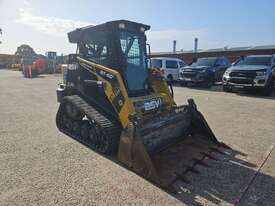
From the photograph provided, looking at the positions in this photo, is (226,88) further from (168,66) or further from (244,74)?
(168,66)

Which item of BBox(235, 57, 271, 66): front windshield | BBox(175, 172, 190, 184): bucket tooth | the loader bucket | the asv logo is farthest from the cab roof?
BBox(235, 57, 271, 66): front windshield

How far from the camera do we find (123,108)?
16.4 feet

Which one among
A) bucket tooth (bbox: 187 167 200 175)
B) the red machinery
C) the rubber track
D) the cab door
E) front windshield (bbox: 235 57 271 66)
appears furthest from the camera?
the red machinery

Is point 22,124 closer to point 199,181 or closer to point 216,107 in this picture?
point 199,181

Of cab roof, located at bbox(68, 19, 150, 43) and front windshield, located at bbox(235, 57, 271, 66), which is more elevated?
cab roof, located at bbox(68, 19, 150, 43)

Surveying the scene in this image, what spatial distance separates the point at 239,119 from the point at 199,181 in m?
4.63

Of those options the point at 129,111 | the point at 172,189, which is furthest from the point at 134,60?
the point at 172,189

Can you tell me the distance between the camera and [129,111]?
4898 mm

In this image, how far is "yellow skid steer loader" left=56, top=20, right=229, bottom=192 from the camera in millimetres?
4508

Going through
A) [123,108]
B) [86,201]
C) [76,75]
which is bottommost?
[86,201]

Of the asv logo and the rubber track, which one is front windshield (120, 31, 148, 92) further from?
the rubber track

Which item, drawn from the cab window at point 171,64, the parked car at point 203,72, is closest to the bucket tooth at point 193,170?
the parked car at point 203,72

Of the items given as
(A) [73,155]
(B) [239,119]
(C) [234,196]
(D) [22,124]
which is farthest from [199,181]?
(D) [22,124]

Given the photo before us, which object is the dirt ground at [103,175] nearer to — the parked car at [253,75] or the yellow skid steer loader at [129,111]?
the yellow skid steer loader at [129,111]
